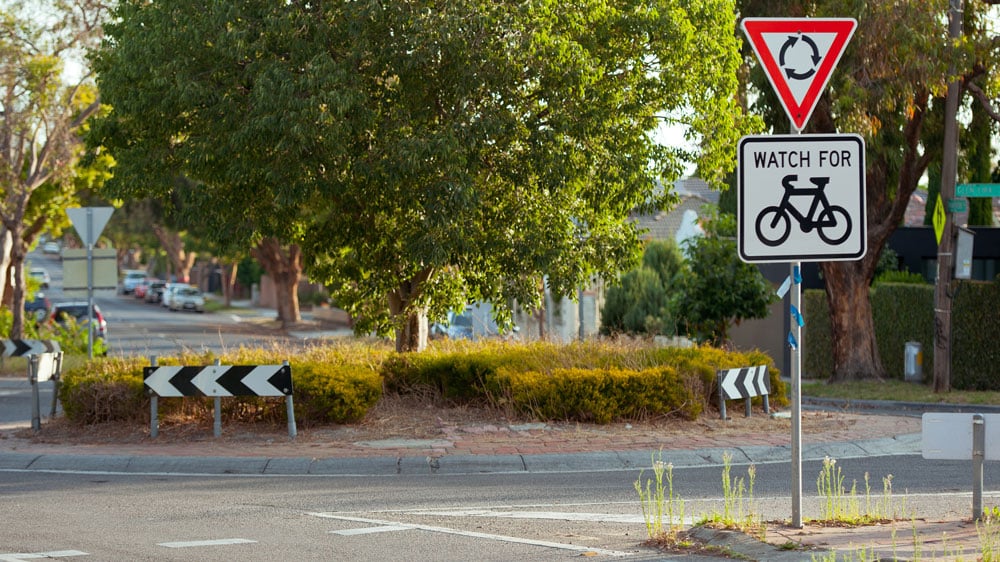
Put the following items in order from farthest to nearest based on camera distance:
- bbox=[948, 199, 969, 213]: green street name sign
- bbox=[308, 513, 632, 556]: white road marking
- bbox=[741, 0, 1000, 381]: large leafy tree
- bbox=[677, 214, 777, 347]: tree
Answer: bbox=[677, 214, 777, 347]: tree < bbox=[948, 199, 969, 213]: green street name sign < bbox=[741, 0, 1000, 381]: large leafy tree < bbox=[308, 513, 632, 556]: white road marking

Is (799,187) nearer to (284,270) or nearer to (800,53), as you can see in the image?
(800,53)

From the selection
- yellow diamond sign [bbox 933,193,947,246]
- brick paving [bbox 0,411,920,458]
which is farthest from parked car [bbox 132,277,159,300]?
brick paving [bbox 0,411,920,458]

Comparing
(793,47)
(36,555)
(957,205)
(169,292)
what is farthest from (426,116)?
(169,292)

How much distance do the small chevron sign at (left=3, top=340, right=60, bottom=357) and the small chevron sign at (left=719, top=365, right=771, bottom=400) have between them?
14.7 metres

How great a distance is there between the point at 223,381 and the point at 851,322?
556 inches

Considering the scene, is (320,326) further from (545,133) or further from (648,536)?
(648,536)

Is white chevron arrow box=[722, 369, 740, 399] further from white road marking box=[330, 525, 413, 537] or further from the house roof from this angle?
the house roof

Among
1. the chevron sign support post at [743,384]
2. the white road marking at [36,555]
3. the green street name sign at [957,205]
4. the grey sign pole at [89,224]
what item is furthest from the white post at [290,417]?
the green street name sign at [957,205]

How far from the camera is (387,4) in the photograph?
14.0 metres

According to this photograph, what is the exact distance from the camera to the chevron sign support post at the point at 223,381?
13.6m

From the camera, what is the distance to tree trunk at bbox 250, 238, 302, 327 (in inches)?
1919

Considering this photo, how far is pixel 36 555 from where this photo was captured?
7.88 meters

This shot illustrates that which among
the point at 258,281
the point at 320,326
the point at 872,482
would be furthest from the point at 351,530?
the point at 258,281

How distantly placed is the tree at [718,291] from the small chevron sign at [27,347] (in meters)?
12.5
